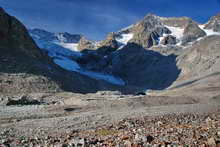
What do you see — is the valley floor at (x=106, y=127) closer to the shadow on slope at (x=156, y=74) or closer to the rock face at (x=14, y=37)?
the rock face at (x=14, y=37)

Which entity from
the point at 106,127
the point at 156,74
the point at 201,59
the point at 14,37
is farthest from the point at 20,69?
the point at 156,74

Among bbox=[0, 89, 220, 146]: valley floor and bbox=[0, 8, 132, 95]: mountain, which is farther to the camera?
bbox=[0, 8, 132, 95]: mountain

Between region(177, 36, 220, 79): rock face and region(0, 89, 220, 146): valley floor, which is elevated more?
region(177, 36, 220, 79): rock face

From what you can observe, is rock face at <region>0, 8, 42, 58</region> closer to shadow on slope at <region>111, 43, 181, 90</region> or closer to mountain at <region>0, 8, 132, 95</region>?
mountain at <region>0, 8, 132, 95</region>

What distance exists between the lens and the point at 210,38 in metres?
163

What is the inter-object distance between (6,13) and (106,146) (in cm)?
8249

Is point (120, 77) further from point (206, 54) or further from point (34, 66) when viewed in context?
point (34, 66)

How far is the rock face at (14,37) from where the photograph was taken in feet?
256

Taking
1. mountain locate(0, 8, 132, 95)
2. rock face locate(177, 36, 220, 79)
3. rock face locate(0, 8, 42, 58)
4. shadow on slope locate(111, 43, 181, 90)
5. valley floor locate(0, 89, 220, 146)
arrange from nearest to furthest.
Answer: valley floor locate(0, 89, 220, 146) → mountain locate(0, 8, 132, 95) → rock face locate(0, 8, 42, 58) → rock face locate(177, 36, 220, 79) → shadow on slope locate(111, 43, 181, 90)

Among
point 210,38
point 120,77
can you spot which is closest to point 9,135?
point 210,38

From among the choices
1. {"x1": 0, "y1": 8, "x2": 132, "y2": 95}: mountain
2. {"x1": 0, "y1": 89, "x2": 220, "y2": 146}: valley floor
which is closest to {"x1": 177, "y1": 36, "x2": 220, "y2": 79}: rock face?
{"x1": 0, "y1": 8, "x2": 132, "y2": 95}: mountain

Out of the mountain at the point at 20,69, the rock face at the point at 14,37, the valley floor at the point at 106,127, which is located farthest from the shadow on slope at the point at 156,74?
the valley floor at the point at 106,127

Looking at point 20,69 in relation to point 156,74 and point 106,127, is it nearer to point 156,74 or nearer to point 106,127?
point 106,127

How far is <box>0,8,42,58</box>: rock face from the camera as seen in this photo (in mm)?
78056
